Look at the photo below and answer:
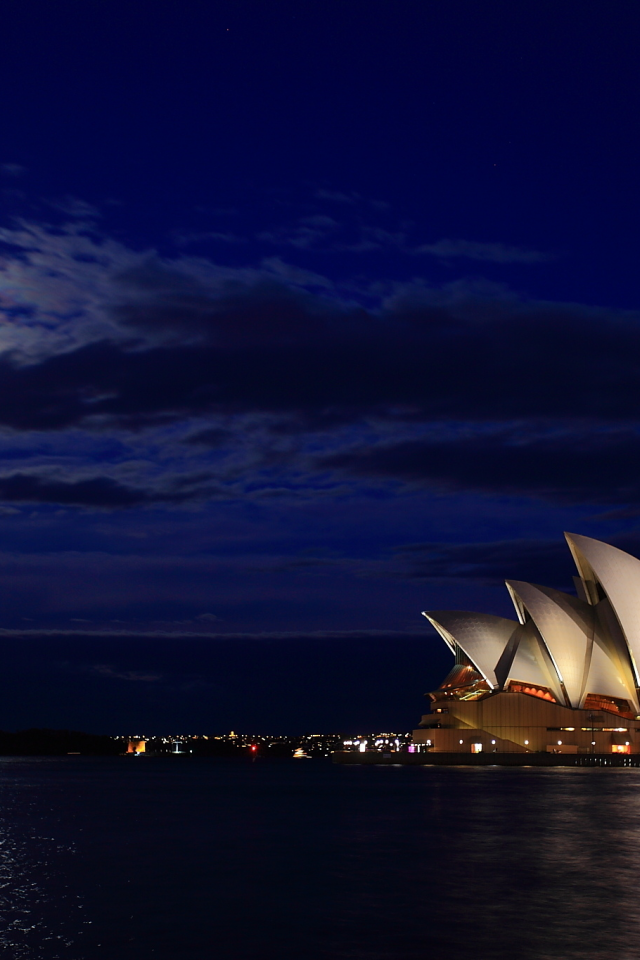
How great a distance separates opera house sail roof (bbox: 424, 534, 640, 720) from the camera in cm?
7594

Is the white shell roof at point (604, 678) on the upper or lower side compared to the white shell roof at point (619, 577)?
lower

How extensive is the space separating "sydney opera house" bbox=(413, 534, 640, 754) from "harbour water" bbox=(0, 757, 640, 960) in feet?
122

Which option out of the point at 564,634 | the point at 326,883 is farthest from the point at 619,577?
the point at 326,883

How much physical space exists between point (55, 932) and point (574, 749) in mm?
68079

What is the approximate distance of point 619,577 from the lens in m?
75.8

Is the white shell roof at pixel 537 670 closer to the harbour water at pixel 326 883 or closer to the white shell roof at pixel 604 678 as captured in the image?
the white shell roof at pixel 604 678

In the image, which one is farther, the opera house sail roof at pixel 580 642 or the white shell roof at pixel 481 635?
the white shell roof at pixel 481 635

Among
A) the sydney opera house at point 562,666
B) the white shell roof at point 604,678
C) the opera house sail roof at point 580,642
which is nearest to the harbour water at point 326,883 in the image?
the opera house sail roof at point 580,642

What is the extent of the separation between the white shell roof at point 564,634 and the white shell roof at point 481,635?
15.7ft

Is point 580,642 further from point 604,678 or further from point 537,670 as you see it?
point 537,670

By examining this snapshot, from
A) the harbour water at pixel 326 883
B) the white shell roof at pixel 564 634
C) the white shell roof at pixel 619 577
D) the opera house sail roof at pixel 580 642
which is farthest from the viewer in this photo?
the white shell roof at pixel 564 634

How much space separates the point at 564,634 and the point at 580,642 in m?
1.40

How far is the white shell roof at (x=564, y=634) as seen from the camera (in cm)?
7775

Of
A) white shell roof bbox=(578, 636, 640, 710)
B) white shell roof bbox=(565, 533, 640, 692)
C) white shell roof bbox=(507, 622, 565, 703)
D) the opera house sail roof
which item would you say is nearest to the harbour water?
white shell roof bbox=(565, 533, 640, 692)
